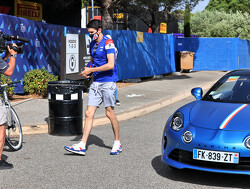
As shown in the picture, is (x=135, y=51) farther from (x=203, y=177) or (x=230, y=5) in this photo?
(x=230, y=5)

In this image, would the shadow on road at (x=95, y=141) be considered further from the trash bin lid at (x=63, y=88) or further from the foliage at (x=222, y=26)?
the foliage at (x=222, y=26)

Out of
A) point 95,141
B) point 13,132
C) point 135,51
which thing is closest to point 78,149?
point 13,132

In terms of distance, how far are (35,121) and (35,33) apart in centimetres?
495

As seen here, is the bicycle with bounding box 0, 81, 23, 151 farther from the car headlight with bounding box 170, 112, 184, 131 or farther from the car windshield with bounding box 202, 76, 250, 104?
the car windshield with bounding box 202, 76, 250, 104

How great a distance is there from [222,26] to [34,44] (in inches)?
1399

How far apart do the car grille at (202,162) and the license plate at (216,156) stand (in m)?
0.06

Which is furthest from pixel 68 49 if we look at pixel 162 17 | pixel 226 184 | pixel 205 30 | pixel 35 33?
pixel 205 30

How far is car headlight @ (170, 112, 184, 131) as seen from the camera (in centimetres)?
548

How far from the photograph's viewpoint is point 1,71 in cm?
548

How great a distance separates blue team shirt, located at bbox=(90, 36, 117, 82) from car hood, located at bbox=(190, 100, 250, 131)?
1450mm

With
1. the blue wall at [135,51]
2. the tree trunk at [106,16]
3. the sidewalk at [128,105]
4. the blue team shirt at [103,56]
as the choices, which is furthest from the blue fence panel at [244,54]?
the blue team shirt at [103,56]

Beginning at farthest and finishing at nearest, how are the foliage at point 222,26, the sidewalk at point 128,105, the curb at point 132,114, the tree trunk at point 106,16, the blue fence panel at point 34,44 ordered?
the foliage at point 222,26 < the tree trunk at point 106,16 < the blue fence panel at point 34,44 < the sidewalk at point 128,105 < the curb at point 132,114

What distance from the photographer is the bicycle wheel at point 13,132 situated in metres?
6.68

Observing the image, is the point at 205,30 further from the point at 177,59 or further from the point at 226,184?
the point at 226,184
